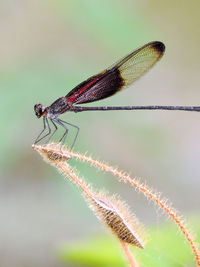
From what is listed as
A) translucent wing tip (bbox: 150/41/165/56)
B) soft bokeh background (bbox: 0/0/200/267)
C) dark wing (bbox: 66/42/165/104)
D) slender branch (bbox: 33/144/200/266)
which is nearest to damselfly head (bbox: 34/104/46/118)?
dark wing (bbox: 66/42/165/104)

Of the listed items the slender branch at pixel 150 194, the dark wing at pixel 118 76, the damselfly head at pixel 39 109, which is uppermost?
the dark wing at pixel 118 76

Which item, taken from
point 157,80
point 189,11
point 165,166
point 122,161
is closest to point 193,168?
point 165,166

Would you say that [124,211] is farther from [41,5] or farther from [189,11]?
[189,11]

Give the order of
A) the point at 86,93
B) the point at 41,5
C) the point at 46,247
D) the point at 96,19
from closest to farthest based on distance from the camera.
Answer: the point at 86,93 → the point at 46,247 → the point at 96,19 → the point at 41,5

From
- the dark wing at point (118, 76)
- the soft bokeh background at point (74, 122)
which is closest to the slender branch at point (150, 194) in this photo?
the soft bokeh background at point (74, 122)

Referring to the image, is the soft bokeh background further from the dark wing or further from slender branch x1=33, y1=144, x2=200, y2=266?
slender branch x1=33, y1=144, x2=200, y2=266

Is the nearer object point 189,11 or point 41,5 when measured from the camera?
point 41,5

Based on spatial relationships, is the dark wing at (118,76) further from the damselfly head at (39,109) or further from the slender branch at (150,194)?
the slender branch at (150,194)
